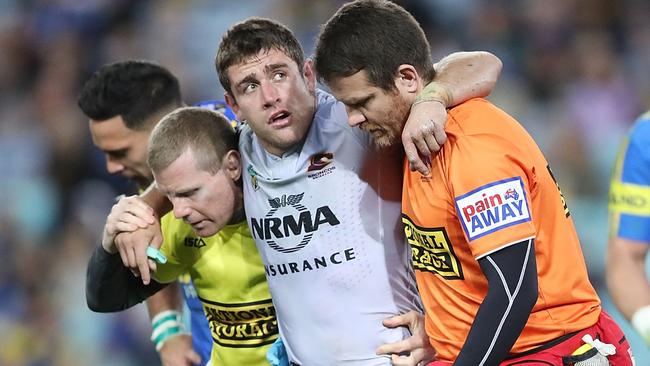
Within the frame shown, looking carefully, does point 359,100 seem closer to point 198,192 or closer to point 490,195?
point 490,195

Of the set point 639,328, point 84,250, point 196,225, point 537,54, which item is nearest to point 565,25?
point 537,54

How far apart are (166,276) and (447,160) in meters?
1.52

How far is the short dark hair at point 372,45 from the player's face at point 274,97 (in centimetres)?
19

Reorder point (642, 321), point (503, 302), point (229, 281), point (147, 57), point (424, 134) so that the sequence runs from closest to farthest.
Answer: point (503, 302) → point (424, 134) → point (642, 321) → point (229, 281) → point (147, 57)

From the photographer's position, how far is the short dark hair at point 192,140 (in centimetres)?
394

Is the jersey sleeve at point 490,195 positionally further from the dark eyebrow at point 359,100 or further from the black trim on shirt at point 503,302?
the dark eyebrow at point 359,100

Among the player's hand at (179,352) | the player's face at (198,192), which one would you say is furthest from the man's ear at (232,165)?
the player's hand at (179,352)

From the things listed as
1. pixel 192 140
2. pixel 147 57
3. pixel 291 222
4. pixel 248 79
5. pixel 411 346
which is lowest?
pixel 411 346

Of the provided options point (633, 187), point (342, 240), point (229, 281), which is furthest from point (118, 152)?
point (633, 187)

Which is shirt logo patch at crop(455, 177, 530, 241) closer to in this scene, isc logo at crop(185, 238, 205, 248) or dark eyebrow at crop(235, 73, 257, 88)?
dark eyebrow at crop(235, 73, 257, 88)

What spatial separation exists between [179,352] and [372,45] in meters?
2.27

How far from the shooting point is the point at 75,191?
920 centimetres

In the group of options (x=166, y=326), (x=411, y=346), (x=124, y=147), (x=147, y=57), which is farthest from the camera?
(x=147, y=57)

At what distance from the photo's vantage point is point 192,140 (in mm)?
3951
